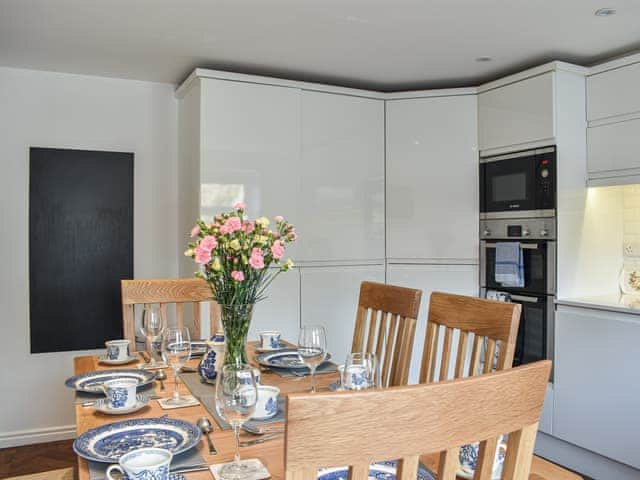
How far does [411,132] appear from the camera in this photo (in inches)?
145

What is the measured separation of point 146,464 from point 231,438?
1.02 feet

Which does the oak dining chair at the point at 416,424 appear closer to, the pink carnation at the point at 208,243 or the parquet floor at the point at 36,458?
the pink carnation at the point at 208,243

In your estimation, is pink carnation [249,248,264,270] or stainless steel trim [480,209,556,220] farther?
stainless steel trim [480,209,556,220]

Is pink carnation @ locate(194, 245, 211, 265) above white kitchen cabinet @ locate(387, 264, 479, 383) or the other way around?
above

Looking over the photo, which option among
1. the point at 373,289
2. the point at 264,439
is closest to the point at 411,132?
the point at 373,289

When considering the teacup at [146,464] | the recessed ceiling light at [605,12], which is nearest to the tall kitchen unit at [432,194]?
the recessed ceiling light at [605,12]

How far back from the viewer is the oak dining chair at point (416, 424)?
0.57 m

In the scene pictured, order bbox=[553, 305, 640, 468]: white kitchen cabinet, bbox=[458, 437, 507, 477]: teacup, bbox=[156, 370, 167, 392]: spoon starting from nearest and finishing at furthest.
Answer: bbox=[458, 437, 507, 477]: teacup
bbox=[156, 370, 167, 392]: spoon
bbox=[553, 305, 640, 468]: white kitchen cabinet

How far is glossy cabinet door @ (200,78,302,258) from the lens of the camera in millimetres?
3189

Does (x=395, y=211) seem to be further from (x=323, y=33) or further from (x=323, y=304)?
(x=323, y=33)

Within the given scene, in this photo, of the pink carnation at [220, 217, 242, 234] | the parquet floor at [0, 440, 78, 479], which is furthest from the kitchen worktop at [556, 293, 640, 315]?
the parquet floor at [0, 440, 78, 479]

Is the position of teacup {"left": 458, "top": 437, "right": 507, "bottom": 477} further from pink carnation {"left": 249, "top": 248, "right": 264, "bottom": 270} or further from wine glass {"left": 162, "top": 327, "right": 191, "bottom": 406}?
wine glass {"left": 162, "top": 327, "right": 191, "bottom": 406}

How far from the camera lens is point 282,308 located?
337 cm

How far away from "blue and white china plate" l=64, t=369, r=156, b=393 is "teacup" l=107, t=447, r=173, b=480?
65 cm
